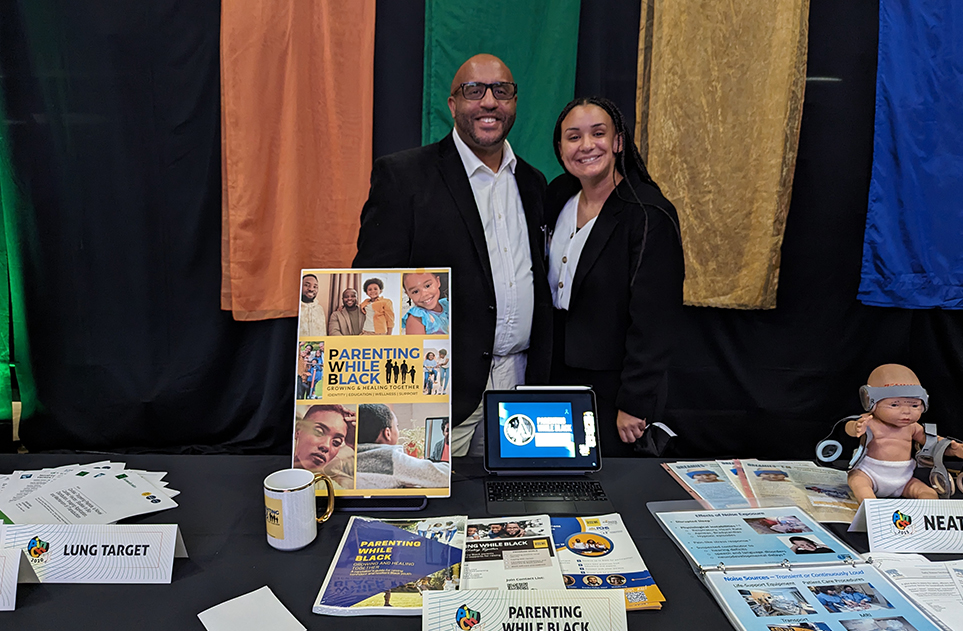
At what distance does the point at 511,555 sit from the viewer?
986 millimetres

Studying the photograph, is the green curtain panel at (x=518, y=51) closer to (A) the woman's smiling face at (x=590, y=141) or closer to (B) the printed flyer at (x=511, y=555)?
(A) the woman's smiling face at (x=590, y=141)

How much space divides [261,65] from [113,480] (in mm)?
1855

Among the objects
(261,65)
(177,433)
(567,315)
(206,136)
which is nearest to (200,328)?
(177,433)

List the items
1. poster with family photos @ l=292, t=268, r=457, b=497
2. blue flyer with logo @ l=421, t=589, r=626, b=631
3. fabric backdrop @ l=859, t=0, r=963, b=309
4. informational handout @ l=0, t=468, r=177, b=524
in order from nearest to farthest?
blue flyer with logo @ l=421, t=589, r=626, b=631 < informational handout @ l=0, t=468, r=177, b=524 < poster with family photos @ l=292, t=268, r=457, b=497 < fabric backdrop @ l=859, t=0, r=963, b=309

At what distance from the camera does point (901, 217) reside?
8.23 feet

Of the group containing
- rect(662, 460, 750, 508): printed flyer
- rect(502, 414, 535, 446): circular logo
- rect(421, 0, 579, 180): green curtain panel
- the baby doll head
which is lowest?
rect(662, 460, 750, 508): printed flyer

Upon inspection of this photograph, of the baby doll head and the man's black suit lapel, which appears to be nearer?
the baby doll head

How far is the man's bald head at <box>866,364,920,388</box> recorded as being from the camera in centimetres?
118

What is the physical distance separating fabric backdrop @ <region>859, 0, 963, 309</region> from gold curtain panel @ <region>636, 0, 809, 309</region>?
1.21ft

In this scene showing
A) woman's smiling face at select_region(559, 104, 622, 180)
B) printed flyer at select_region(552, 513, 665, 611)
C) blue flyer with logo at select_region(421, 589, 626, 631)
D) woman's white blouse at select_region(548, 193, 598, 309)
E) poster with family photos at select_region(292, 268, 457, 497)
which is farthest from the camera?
woman's white blouse at select_region(548, 193, 598, 309)

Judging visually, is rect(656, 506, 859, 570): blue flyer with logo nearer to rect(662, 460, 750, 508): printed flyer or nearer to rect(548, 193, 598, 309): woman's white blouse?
rect(662, 460, 750, 508): printed flyer

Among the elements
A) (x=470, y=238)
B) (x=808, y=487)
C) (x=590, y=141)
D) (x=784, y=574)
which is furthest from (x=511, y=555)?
(x=590, y=141)

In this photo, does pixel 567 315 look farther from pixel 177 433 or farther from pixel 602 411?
pixel 177 433

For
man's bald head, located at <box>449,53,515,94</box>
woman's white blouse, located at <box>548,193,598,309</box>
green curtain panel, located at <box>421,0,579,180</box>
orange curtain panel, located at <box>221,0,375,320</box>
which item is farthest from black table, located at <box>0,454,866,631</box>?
green curtain panel, located at <box>421,0,579,180</box>
